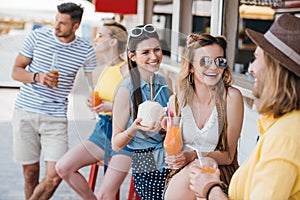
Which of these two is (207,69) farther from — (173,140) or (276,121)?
→ (276,121)

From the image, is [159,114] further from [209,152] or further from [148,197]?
[148,197]

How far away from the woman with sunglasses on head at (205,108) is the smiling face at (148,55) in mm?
122

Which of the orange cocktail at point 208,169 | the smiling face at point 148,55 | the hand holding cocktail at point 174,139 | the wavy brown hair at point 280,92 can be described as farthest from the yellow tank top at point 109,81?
the wavy brown hair at point 280,92

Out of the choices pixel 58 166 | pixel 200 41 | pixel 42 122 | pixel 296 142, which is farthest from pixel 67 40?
pixel 296 142

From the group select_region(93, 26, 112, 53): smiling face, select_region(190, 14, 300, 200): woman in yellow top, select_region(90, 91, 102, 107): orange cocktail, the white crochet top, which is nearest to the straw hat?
select_region(190, 14, 300, 200): woman in yellow top

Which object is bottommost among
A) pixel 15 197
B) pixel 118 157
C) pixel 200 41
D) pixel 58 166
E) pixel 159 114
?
pixel 15 197

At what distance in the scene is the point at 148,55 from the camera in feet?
8.93

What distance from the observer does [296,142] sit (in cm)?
200

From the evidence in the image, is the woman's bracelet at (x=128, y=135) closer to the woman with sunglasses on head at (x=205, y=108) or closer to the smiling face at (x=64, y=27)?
the woman with sunglasses on head at (x=205, y=108)

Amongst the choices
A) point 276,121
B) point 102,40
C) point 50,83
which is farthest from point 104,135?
point 50,83

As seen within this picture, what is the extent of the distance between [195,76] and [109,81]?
0.41 meters

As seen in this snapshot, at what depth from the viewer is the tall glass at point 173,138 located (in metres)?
2.68

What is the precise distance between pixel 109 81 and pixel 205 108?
484 mm

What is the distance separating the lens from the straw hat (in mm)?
2074
